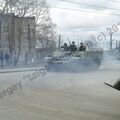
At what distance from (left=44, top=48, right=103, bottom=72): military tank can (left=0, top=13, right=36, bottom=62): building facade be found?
810 inches

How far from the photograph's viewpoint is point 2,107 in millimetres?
11688

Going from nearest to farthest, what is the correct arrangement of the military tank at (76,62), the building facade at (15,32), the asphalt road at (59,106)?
1. the asphalt road at (59,106)
2. the military tank at (76,62)
3. the building facade at (15,32)

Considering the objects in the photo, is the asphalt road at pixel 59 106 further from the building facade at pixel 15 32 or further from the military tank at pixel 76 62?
the building facade at pixel 15 32

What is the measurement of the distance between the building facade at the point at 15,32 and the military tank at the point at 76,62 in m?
20.6

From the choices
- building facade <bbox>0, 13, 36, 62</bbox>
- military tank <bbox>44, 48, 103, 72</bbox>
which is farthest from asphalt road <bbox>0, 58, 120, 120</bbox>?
building facade <bbox>0, 13, 36, 62</bbox>

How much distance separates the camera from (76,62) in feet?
106

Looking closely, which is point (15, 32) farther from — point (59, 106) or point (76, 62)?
point (59, 106)

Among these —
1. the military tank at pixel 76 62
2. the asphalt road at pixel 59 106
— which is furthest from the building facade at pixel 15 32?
the asphalt road at pixel 59 106

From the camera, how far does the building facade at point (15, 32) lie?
54.8 metres

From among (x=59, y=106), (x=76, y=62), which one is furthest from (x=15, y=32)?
(x=59, y=106)

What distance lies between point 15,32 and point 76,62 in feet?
89.9

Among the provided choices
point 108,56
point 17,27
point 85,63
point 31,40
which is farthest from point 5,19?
point 85,63

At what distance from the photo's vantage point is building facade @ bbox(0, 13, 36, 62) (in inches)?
2156

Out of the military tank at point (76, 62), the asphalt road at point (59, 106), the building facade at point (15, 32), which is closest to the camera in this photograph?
the asphalt road at point (59, 106)
